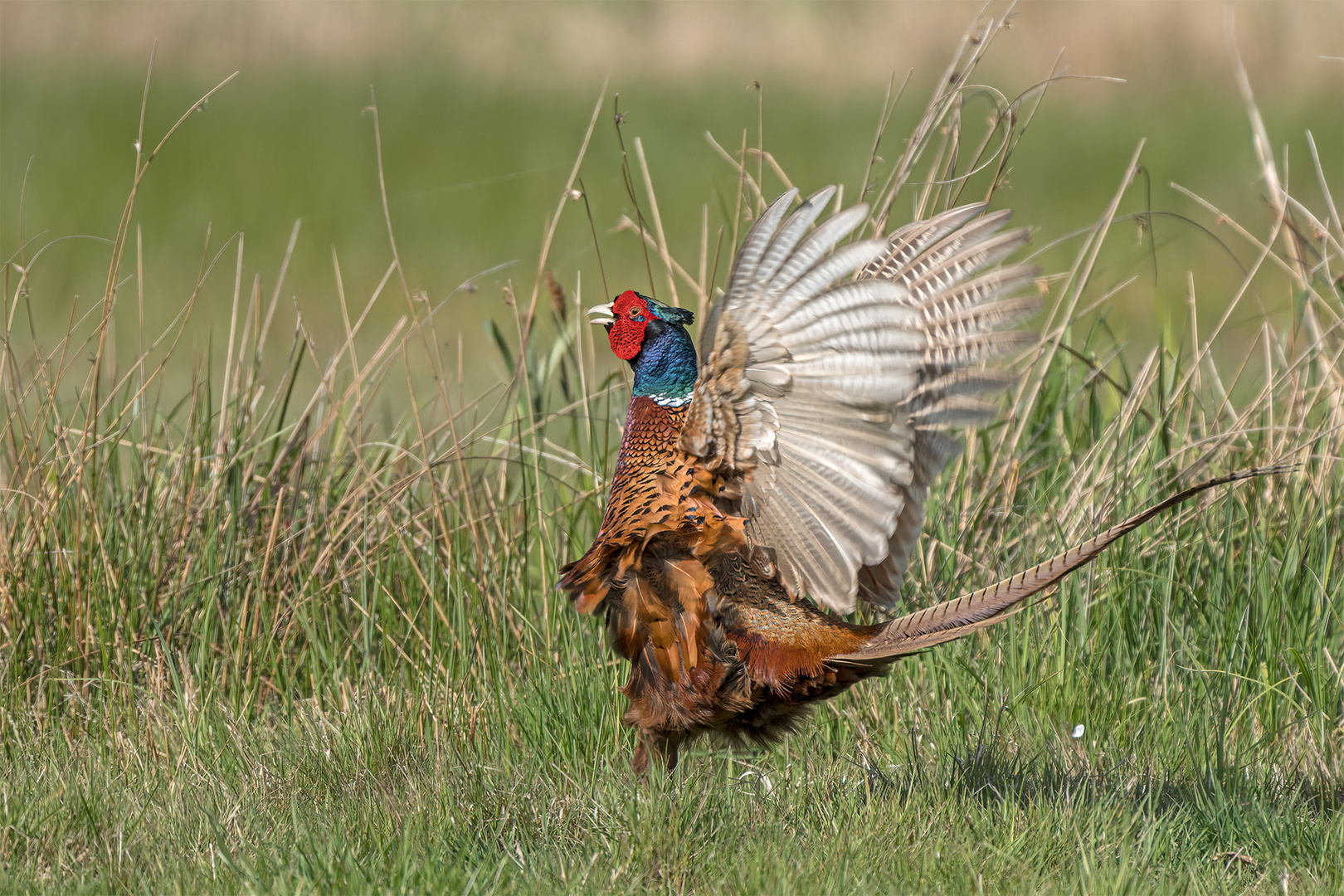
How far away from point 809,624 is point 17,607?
2.05 m

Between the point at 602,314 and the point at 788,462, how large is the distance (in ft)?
1.80

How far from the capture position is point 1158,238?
506 inches

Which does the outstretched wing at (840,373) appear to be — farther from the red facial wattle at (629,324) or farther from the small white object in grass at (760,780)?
the small white object in grass at (760,780)

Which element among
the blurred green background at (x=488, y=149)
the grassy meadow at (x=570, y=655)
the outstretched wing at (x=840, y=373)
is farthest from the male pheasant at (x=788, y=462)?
the blurred green background at (x=488, y=149)

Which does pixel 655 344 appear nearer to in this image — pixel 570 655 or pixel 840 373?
pixel 840 373

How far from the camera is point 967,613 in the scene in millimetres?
2367

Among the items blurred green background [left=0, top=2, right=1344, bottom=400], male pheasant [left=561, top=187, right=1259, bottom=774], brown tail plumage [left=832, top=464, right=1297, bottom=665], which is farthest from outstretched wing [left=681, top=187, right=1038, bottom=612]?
blurred green background [left=0, top=2, right=1344, bottom=400]

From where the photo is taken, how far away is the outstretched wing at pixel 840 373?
2.23 m

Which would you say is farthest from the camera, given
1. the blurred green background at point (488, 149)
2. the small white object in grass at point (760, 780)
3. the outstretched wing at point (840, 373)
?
the blurred green background at point (488, 149)

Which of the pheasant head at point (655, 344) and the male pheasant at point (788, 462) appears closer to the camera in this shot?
the male pheasant at point (788, 462)

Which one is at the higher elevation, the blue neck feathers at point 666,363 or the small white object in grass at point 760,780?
the blue neck feathers at point 666,363

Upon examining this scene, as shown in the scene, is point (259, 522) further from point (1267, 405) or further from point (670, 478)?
point (1267, 405)

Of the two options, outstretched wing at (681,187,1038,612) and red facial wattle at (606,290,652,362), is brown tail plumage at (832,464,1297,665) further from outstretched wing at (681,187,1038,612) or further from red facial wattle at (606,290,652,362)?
red facial wattle at (606,290,652,362)

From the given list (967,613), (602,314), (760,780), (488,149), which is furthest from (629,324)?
(488,149)
